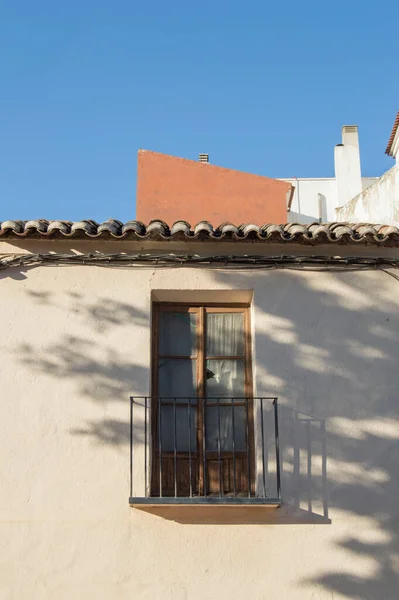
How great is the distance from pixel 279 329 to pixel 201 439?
117 centimetres

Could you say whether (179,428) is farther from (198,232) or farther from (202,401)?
(198,232)

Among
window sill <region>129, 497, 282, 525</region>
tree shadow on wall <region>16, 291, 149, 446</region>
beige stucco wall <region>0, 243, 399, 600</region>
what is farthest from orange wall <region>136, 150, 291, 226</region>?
window sill <region>129, 497, 282, 525</region>

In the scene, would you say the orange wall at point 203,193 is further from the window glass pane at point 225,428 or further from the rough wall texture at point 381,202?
the window glass pane at point 225,428

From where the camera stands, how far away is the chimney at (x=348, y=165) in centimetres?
2275

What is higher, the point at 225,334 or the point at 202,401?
the point at 225,334

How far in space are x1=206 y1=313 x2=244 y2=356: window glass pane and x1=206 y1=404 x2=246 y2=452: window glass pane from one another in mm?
504

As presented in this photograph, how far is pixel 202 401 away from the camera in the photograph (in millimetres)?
7547

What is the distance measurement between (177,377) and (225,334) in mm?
586

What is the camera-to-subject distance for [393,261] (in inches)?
303

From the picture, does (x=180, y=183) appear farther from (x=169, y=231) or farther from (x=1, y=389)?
(x=1, y=389)

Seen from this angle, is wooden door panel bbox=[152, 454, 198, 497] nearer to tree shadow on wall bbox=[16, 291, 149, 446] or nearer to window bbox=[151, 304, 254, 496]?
window bbox=[151, 304, 254, 496]

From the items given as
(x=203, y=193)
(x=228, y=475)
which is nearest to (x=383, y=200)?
(x=203, y=193)

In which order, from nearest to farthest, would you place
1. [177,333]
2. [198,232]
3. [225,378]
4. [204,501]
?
[204,501] < [198,232] < [225,378] < [177,333]

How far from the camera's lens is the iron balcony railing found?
710 cm
